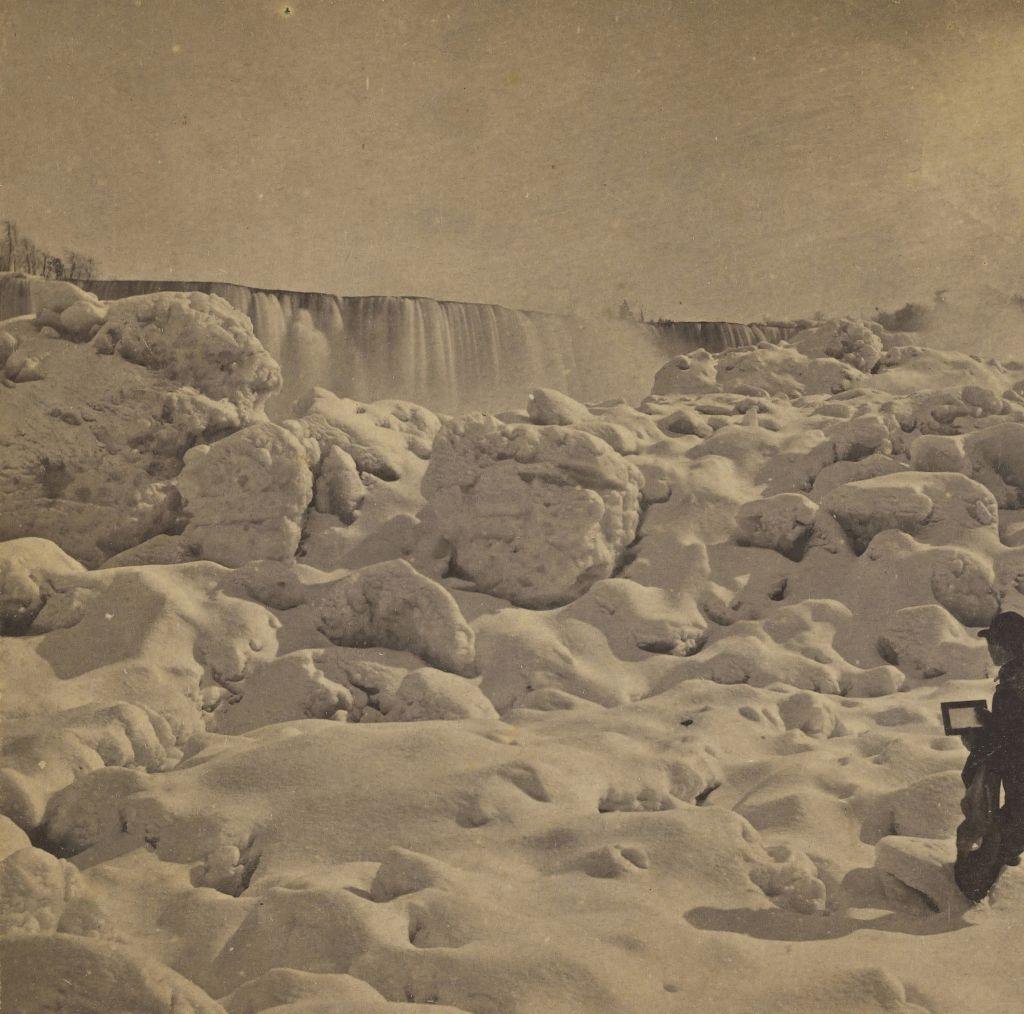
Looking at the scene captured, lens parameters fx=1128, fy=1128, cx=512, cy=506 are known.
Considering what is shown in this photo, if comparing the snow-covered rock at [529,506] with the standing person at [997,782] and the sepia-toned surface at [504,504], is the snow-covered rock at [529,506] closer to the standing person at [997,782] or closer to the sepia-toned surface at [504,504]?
the sepia-toned surface at [504,504]

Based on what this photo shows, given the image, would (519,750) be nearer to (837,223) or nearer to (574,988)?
(574,988)

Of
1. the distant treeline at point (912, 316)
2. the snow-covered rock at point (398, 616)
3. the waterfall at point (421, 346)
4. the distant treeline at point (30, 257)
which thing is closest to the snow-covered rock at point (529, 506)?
the snow-covered rock at point (398, 616)

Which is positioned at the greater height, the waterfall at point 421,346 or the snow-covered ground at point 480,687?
the waterfall at point 421,346

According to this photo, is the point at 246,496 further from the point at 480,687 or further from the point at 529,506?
the point at 480,687

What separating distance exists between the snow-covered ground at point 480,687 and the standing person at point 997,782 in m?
0.06

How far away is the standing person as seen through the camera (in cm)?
196

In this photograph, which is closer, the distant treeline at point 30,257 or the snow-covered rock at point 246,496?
the snow-covered rock at point 246,496

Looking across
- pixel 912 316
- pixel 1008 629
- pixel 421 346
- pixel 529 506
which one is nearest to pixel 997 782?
pixel 1008 629

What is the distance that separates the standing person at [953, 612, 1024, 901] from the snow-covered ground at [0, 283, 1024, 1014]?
6 centimetres

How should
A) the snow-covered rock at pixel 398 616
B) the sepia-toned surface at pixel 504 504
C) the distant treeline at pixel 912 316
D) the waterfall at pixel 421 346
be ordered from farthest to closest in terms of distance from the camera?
the distant treeline at pixel 912 316, the waterfall at pixel 421 346, the snow-covered rock at pixel 398 616, the sepia-toned surface at pixel 504 504

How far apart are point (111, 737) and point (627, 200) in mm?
4454

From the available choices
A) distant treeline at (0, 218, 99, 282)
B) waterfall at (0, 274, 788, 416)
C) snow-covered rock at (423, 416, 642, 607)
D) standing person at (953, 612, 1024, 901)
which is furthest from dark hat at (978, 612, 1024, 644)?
distant treeline at (0, 218, 99, 282)

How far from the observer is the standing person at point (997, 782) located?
1.96 m

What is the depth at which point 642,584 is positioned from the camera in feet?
13.4
